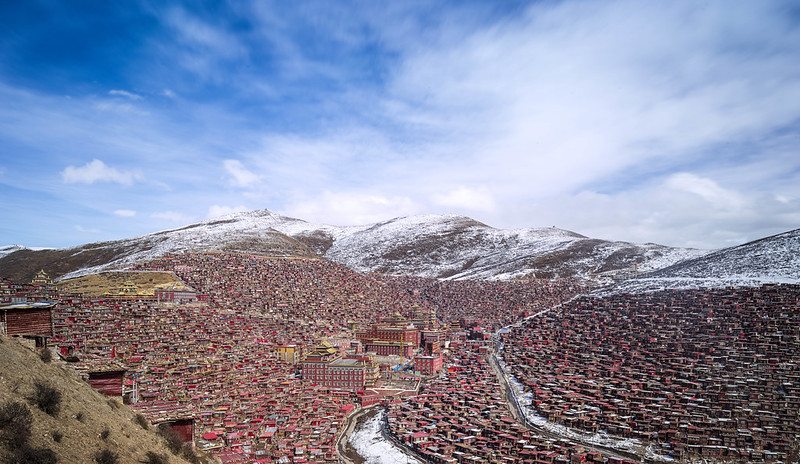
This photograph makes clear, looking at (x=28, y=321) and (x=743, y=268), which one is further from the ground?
(x=28, y=321)

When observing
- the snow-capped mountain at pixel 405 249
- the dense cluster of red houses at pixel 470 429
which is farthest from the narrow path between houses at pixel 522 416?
the snow-capped mountain at pixel 405 249

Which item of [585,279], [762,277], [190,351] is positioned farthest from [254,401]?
[585,279]

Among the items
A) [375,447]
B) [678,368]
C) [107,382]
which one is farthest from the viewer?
[678,368]

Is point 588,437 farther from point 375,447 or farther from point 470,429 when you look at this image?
point 375,447

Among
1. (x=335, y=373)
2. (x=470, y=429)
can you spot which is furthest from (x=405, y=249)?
(x=470, y=429)

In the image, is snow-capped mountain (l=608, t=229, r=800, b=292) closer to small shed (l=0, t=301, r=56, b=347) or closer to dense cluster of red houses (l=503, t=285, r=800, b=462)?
dense cluster of red houses (l=503, t=285, r=800, b=462)

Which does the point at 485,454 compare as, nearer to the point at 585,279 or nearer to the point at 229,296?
the point at 229,296

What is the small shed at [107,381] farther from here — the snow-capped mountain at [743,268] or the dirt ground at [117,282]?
the snow-capped mountain at [743,268]

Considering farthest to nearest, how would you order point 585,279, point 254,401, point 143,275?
point 585,279, point 143,275, point 254,401
